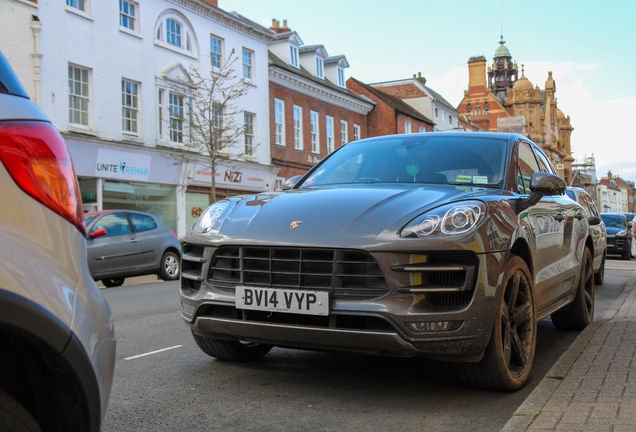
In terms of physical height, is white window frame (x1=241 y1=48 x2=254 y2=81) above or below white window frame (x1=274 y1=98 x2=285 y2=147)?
above

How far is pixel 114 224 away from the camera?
41.8 feet

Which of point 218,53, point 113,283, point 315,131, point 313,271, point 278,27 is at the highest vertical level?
point 278,27

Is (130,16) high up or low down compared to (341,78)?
down

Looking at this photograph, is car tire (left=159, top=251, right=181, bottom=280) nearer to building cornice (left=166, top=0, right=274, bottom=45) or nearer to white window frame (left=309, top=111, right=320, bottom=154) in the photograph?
building cornice (left=166, top=0, right=274, bottom=45)

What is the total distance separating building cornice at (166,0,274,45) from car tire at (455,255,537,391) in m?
22.3

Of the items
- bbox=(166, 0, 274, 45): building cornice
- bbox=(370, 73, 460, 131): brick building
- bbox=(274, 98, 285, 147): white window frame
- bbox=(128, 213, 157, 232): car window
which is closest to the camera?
bbox=(128, 213, 157, 232): car window

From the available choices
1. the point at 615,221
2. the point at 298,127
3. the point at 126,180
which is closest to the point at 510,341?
the point at 126,180

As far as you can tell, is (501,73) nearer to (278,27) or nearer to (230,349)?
(278,27)

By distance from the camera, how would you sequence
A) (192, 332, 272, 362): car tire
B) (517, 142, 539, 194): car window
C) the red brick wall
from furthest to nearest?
the red brick wall < (517, 142, 539, 194): car window < (192, 332, 272, 362): car tire

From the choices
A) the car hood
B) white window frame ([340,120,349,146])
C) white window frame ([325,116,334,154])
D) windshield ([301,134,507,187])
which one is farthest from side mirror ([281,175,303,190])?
white window frame ([340,120,349,146])

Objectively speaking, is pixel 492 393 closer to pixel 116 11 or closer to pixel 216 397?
pixel 216 397

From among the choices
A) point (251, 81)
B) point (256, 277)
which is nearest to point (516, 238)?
point (256, 277)

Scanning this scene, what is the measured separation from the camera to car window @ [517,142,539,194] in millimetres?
4848

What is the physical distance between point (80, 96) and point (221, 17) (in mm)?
8302
